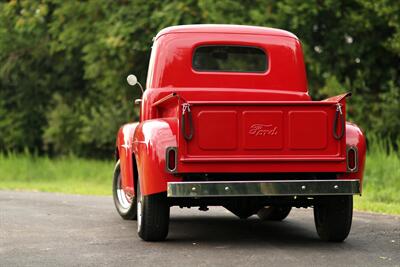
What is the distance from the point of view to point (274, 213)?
10594 millimetres

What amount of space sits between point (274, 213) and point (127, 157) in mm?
2069

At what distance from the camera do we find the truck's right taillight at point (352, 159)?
8086 millimetres

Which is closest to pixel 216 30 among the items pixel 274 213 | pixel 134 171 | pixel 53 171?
pixel 134 171

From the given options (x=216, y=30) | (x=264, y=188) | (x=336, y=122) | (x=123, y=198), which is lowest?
(x=123, y=198)

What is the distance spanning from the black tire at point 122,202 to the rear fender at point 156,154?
1833mm

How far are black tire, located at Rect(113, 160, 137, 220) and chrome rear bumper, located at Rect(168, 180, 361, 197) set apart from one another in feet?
7.49

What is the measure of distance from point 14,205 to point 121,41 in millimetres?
11462

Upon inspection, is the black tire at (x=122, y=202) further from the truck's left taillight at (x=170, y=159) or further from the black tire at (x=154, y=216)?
the truck's left taillight at (x=170, y=159)

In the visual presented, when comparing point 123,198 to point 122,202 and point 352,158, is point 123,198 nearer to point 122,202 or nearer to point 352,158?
point 122,202

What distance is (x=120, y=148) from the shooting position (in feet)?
33.3

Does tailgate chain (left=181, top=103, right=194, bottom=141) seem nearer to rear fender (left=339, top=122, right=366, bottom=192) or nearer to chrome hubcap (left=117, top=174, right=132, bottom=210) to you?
rear fender (left=339, top=122, right=366, bottom=192)

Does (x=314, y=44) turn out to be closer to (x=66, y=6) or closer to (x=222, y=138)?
(x=66, y=6)

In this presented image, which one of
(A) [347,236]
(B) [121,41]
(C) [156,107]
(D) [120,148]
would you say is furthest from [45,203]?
(B) [121,41]

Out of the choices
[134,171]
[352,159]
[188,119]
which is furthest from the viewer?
[134,171]
